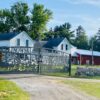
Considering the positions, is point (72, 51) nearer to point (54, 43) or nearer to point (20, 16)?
point (54, 43)

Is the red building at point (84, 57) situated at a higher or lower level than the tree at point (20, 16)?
lower

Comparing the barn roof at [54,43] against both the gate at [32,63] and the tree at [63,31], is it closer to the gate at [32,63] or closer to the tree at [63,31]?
the tree at [63,31]

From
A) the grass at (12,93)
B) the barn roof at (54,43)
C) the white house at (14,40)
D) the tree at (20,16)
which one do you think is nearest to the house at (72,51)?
the barn roof at (54,43)

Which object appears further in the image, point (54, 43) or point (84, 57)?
point (84, 57)

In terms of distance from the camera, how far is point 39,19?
3344 inches

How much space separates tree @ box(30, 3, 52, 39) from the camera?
85000 millimetres

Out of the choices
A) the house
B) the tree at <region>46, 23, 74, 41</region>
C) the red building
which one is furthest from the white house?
the tree at <region>46, 23, 74, 41</region>

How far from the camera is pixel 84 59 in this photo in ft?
298

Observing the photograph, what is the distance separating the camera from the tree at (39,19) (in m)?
85.0

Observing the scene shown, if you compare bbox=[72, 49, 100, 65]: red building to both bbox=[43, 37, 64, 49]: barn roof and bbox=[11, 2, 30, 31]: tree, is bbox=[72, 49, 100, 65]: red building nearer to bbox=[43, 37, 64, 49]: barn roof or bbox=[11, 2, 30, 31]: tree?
bbox=[43, 37, 64, 49]: barn roof

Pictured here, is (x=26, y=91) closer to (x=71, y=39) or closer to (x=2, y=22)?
(x=2, y=22)

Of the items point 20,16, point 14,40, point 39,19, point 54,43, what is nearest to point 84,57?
point 54,43

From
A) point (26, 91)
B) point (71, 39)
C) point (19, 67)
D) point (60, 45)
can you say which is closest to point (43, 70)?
point (19, 67)

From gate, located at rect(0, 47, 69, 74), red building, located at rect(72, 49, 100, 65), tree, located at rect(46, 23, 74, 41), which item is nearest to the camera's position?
gate, located at rect(0, 47, 69, 74)
